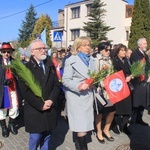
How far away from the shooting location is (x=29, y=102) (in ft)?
12.2

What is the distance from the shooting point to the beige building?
39094mm

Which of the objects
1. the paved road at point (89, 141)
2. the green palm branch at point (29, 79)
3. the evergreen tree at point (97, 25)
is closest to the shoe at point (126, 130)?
the paved road at point (89, 141)

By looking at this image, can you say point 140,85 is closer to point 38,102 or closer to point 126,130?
point 126,130

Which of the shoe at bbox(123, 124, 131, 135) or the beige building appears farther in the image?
the beige building

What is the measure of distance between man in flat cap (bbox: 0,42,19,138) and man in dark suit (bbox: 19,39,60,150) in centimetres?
164

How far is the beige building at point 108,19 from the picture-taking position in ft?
128

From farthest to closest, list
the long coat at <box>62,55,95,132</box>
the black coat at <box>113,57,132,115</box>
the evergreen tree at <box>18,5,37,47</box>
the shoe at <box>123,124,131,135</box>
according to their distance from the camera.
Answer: the evergreen tree at <box>18,5,37,47</box>, the shoe at <box>123,124,131,135</box>, the black coat at <box>113,57,132,115</box>, the long coat at <box>62,55,95,132</box>

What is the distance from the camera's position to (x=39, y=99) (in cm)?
372

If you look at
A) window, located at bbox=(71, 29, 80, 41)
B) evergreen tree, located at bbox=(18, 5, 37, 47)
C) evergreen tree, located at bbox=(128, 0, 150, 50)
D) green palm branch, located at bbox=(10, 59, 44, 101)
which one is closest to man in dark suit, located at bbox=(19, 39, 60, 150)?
green palm branch, located at bbox=(10, 59, 44, 101)

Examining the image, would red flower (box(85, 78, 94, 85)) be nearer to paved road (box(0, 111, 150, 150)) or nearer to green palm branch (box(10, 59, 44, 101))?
green palm branch (box(10, 59, 44, 101))

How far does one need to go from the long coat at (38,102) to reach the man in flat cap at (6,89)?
5.41ft

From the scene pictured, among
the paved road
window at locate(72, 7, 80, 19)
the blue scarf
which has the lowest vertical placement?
the paved road

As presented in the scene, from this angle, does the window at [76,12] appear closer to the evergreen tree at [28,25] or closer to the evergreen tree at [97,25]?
the evergreen tree at [97,25]

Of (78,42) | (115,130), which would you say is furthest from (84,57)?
(115,130)
